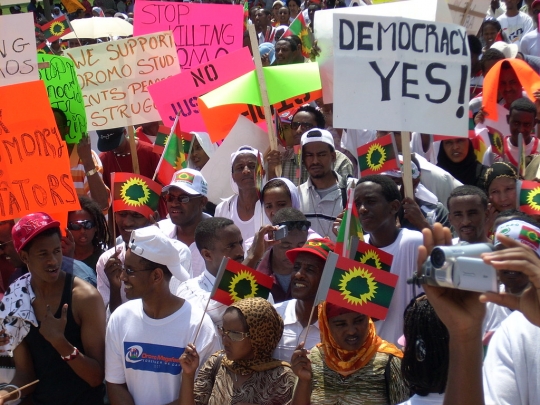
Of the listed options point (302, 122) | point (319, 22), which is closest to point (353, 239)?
point (302, 122)

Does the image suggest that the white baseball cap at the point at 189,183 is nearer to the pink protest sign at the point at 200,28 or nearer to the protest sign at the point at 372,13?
the protest sign at the point at 372,13

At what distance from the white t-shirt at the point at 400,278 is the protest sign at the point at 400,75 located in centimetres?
65

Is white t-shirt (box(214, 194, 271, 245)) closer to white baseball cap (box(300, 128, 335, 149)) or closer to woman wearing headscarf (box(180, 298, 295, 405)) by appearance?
white baseball cap (box(300, 128, 335, 149))

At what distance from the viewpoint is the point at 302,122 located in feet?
22.7

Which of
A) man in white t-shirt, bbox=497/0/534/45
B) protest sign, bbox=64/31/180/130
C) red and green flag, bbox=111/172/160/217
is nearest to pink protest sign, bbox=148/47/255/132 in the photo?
protest sign, bbox=64/31/180/130

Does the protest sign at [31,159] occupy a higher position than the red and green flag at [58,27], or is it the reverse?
the protest sign at [31,159]

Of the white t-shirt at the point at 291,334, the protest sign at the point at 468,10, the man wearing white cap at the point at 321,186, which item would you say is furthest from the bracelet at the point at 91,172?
the protest sign at the point at 468,10

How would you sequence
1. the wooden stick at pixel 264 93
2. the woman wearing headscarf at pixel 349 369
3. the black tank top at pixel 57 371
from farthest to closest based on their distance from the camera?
the wooden stick at pixel 264 93, the black tank top at pixel 57 371, the woman wearing headscarf at pixel 349 369

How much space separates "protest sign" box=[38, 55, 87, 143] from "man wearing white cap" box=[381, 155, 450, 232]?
232cm

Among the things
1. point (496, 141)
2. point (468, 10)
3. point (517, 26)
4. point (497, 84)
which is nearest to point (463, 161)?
point (496, 141)

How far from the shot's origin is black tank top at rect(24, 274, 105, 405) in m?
4.51

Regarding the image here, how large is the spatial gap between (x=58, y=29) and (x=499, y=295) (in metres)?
10.2

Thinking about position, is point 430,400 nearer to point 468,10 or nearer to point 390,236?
point 390,236

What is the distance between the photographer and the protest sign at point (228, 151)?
6.77 metres
